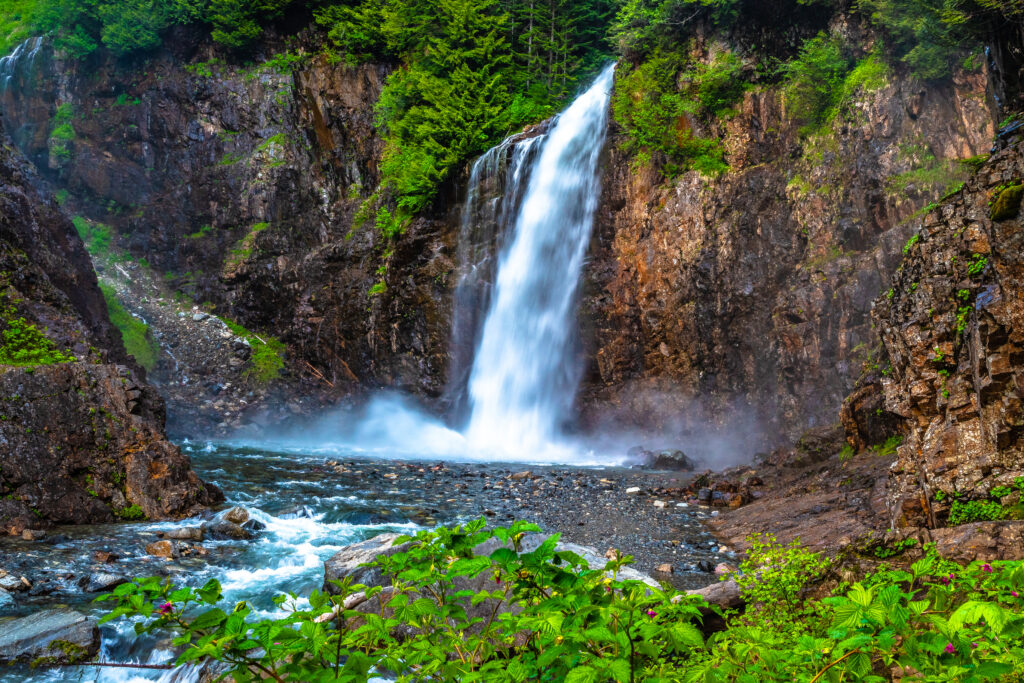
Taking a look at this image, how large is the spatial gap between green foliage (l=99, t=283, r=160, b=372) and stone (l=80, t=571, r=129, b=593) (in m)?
18.4

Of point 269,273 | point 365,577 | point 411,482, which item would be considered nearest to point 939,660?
point 365,577

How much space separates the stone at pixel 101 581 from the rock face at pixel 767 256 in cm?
1430

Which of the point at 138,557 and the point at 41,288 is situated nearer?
the point at 138,557

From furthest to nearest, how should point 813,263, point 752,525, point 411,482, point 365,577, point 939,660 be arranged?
point 813,263 → point 411,482 → point 752,525 → point 365,577 → point 939,660

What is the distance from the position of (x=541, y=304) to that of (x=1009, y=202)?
15660 mm

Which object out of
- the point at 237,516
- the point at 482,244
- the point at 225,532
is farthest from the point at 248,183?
the point at 225,532

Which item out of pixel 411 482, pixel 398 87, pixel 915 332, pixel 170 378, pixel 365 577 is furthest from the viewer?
pixel 398 87

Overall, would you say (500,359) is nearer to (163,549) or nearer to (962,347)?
(163,549)

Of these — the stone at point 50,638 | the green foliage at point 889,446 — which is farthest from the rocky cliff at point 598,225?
the stone at point 50,638

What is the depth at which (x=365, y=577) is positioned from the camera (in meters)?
6.04

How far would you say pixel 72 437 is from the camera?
9172mm

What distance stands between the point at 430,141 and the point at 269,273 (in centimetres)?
919

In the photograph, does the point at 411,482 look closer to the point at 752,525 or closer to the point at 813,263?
the point at 752,525

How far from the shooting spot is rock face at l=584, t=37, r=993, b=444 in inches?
576
